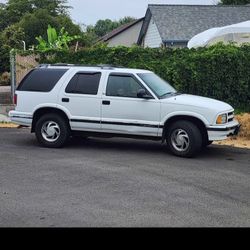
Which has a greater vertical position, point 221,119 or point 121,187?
point 221,119

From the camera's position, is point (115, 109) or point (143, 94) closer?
point (143, 94)

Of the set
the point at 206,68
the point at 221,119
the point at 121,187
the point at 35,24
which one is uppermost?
the point at 35,24

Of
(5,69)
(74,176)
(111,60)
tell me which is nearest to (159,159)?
(74,176)

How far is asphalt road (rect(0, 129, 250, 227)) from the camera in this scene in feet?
19.1

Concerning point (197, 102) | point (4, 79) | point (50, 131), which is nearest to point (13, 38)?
point (4, 79)

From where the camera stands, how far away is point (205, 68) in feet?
50.5

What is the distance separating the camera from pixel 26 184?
7.46 metres

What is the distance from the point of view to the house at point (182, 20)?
2994 centimetres

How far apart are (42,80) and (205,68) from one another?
245 inches

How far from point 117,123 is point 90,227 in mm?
4953

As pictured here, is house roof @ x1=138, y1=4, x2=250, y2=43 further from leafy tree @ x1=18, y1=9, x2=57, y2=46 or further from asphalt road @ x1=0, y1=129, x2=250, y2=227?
leafy tree @ x1=18, y1=9, x2=57, y2=46

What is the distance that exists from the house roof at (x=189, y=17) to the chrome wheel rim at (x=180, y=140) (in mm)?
20367

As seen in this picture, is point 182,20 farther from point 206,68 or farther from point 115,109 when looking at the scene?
point 115,109
